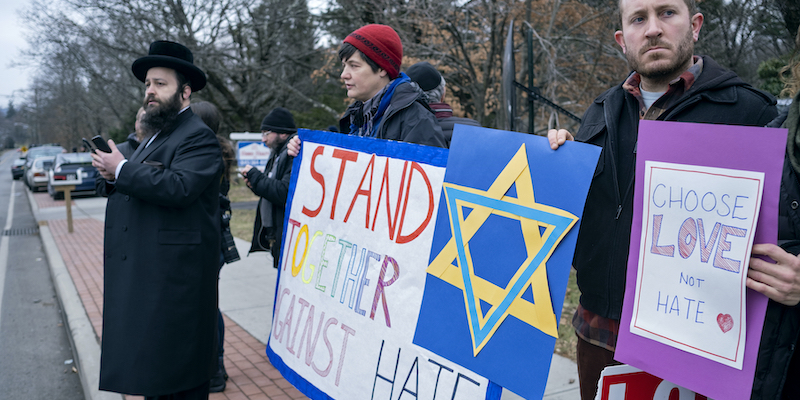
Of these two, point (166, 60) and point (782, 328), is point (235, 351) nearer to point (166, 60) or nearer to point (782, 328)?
point (166, 60)

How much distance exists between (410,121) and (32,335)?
5.20 metres

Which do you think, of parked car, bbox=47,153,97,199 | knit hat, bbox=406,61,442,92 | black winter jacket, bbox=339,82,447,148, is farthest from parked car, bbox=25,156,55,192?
black winter jacket, bbox=339,82,447,148

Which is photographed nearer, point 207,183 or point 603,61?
point 207,183

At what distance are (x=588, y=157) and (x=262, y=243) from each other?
2.99 meters

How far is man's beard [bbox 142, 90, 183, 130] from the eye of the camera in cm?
273

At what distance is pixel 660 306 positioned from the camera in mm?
1453

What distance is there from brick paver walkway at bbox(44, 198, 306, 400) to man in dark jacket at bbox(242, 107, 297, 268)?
785 mm

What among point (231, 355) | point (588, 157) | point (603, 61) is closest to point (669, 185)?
point (588, 157)

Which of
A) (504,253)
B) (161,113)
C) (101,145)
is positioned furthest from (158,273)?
(504,253)

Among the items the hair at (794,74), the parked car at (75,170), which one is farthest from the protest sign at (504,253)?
the parked car at (75,170)

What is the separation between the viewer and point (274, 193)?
370cm

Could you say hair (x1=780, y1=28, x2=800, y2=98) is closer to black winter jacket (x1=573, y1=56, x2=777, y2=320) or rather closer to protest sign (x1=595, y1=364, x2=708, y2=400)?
black winter jacket (x1=573, y1=56, x2=777, y2=320)

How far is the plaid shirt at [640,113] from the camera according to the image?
1.69m

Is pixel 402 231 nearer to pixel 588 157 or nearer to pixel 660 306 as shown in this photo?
pixel 588 157
